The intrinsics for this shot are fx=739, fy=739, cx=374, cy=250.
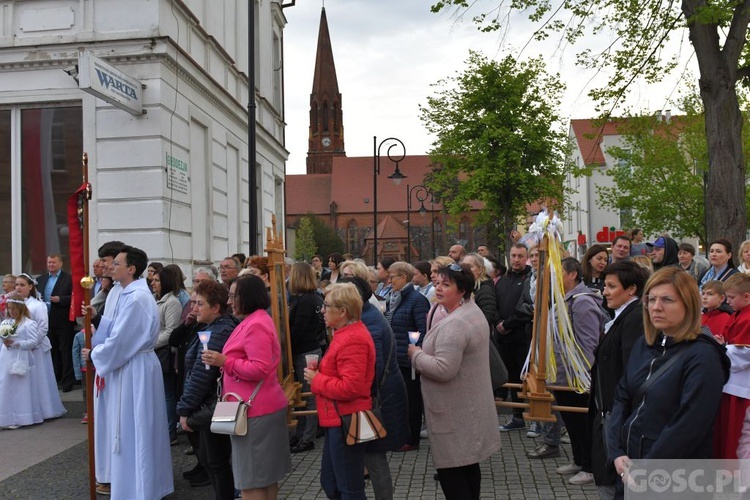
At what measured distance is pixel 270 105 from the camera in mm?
20359

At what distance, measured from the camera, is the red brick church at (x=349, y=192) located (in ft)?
310

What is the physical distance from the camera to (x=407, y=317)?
756 cm

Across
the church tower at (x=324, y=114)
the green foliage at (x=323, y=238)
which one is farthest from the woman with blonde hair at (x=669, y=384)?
the church tower at (x=324, y=114)

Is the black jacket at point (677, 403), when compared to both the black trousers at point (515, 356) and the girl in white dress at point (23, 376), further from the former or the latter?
the girl in white dress at point (23, 376)

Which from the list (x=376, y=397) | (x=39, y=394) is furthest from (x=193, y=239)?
(x=376, y=397)

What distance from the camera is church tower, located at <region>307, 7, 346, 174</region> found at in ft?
311

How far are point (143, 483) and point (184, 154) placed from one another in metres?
8.33

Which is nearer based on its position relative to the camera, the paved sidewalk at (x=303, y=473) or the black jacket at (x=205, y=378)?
the black jacket at (x=205, y=378)

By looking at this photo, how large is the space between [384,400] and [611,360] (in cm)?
167

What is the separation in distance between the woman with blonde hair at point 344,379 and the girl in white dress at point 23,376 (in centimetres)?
628

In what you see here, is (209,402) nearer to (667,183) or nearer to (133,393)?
(133,393)

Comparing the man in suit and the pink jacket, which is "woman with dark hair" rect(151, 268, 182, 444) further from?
the man in suit

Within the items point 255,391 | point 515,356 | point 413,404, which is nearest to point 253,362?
point 255,391

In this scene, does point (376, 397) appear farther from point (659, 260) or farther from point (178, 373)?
point (659, 260)
